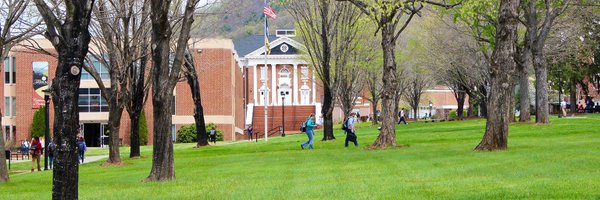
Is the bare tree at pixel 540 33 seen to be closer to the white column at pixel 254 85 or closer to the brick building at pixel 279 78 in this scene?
the brick building at pixel 279 78

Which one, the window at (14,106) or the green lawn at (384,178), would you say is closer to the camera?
the green lawn at (384,178)

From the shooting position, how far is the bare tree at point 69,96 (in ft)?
37.7

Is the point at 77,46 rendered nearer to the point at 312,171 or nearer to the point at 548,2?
the point at 312,171

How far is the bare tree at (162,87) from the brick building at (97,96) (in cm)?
4438

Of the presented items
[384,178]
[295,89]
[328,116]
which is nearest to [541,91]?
[328,116]

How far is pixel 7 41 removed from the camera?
22016mm

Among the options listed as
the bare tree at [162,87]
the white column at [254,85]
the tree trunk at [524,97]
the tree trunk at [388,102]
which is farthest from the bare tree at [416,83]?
the bare tree at [162,87]

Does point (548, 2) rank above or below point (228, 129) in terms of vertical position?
above

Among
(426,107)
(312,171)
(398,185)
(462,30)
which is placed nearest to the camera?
(398,185)

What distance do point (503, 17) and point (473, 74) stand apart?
3370 cm

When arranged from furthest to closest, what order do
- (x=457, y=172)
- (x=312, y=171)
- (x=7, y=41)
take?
(x=7, y=41) < (x=312, y=171) < (x=457, y=172)

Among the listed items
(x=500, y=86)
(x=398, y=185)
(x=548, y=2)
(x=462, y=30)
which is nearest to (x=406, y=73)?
(x=462, y=30)

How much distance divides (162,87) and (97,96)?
4834 centimetres

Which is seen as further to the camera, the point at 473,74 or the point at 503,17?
the point at 473,74
